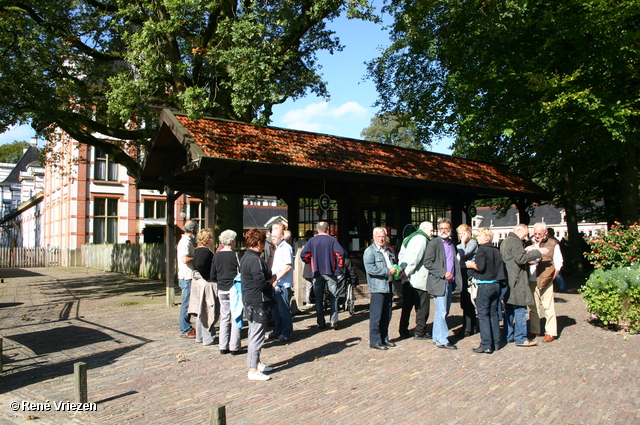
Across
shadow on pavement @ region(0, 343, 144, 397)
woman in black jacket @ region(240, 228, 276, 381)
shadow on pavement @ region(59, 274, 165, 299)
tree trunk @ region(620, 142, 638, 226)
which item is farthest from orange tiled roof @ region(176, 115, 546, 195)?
shadow on pavement @ region(59, 274, 165, 299)

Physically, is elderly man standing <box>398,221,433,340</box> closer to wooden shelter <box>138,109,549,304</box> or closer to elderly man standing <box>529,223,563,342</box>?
elderly man standing <box>529,223,563,342</box>

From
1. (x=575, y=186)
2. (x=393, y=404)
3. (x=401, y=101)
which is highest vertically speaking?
(x=401, y=101)

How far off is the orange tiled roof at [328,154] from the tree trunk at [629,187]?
8.68ft

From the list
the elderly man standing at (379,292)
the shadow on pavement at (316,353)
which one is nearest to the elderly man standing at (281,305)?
the shadow on pavement at (316,353)

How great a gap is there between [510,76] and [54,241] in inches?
1337

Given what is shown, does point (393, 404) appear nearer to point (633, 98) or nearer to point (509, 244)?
point (509, 244)

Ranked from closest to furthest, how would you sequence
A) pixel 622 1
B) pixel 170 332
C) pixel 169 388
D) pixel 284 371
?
1. pixel 169 388
2. pixel 284 371
3. pixel 170 332
4. pixel 622 1

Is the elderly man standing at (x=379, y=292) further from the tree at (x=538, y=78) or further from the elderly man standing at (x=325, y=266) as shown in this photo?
the tree at (x=538, y=78)

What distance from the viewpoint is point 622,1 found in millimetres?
13516

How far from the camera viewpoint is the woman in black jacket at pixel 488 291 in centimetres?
725

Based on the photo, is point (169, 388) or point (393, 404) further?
point (169, 388)

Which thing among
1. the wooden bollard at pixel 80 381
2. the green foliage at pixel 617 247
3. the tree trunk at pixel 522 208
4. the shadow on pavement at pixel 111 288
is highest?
the tree trunk at pixel 522 208

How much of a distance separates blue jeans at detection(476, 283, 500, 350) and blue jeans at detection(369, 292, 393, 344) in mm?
1296

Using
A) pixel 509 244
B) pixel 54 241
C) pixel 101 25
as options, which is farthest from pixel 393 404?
pixel 54 241
